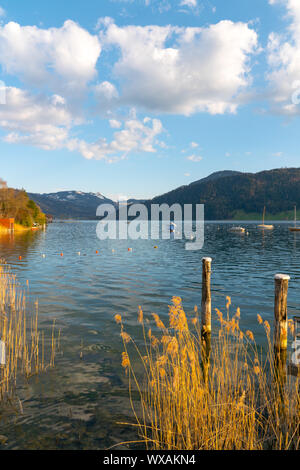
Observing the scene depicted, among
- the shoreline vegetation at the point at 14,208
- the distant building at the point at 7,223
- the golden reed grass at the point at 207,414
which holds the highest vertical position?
the shoreline vegetation at the point at 14,208

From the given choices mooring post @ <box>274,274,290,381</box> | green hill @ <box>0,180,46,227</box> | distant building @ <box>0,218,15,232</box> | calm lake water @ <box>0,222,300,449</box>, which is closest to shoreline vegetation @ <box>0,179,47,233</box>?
green hill @ <box>0,180,46,227</box>

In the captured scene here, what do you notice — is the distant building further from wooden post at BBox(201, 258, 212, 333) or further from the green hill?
wooden post at BBox(201, 258, 212, 333)

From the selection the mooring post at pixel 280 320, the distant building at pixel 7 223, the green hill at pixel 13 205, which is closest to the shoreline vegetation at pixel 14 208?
the green hill at pixel 13 205

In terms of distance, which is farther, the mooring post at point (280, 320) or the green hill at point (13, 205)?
the green hill at point (13, 205)

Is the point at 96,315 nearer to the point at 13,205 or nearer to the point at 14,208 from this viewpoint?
the point at 13,205

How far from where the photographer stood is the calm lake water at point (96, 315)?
7.63 meters

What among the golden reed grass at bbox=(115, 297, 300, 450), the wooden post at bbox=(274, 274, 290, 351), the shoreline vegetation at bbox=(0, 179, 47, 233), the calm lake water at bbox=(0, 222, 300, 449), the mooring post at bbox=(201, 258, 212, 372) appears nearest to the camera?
the golden reed grass at bbox=(115, 297, 300, 450)

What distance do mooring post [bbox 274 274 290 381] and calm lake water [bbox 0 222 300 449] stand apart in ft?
13.2

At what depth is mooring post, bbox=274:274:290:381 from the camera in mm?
8812

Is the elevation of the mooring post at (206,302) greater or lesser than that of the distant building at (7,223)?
lesser

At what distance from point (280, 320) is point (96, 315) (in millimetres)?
10909

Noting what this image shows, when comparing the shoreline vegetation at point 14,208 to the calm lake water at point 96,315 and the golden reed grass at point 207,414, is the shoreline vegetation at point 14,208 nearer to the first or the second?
the calm lake water at point 96,315

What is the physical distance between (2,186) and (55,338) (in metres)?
99.0

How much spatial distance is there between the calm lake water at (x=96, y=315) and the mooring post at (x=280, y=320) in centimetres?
402
